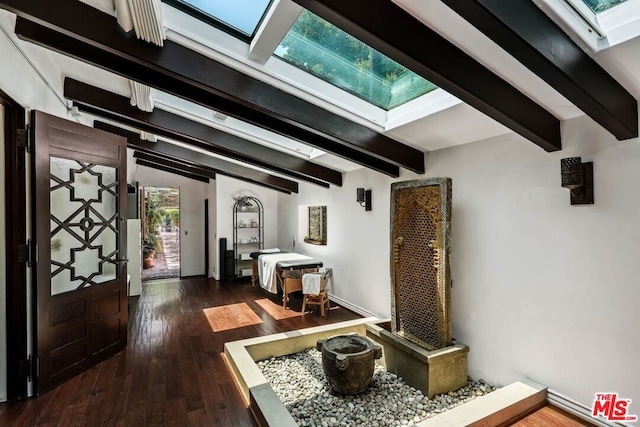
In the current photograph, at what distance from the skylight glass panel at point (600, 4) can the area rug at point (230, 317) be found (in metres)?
4.12

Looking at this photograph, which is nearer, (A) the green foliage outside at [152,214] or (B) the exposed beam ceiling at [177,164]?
(B) the exposed beam ceiling at [177,164]

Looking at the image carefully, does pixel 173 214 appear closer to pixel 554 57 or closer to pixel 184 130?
pixel 184 130

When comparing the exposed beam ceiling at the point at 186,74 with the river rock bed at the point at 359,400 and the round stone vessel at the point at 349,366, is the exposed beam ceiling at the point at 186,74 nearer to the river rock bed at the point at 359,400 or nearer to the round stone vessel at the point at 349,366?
the round stone vessel at the point at 349,366

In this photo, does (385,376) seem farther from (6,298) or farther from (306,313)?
(6,298)

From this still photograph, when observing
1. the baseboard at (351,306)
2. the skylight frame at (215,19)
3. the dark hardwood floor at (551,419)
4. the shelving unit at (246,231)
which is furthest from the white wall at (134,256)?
the dark hardwood floor at (551,419)

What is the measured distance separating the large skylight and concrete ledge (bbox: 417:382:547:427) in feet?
8.80

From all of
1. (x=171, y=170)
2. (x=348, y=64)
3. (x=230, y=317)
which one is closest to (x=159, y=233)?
(x=171, y=170)

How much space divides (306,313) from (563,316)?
10.1 feet

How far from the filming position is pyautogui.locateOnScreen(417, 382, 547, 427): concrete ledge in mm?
Answer: 1989

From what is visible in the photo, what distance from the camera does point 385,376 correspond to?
3.05 m

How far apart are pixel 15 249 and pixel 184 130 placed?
2045mm

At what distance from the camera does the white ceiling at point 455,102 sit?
5.12ft

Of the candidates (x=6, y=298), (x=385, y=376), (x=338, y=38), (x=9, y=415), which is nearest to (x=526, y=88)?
(x=338, y=38)

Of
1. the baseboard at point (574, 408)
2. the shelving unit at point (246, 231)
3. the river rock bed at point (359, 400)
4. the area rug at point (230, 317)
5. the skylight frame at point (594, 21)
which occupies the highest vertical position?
the skylight frame at point (594, 21)
